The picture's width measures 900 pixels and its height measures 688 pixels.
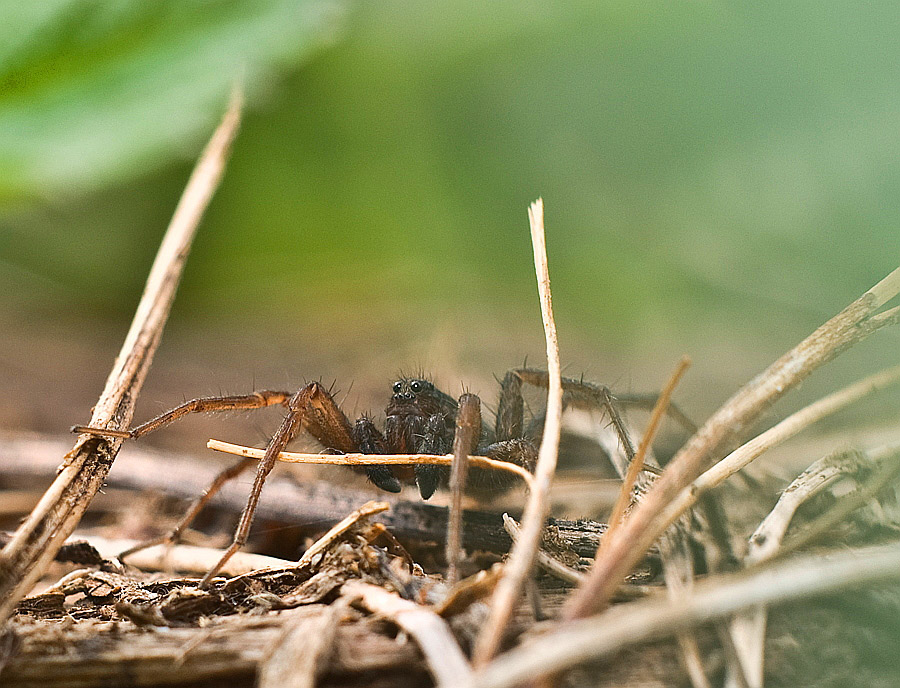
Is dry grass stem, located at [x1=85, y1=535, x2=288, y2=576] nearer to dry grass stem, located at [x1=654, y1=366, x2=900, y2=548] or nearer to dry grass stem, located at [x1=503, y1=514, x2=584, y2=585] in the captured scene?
dry grass stem, located at [x1=503, y1=514, x2=584, y2=585]

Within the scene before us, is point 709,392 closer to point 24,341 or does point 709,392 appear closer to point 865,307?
point 865,307

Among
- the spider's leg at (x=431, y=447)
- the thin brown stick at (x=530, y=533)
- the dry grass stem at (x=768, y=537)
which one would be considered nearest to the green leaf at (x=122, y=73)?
the spider's leg at (x=431, y=447)

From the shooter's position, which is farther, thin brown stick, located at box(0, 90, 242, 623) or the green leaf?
the green leaf

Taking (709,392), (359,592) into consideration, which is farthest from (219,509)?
(709,392)

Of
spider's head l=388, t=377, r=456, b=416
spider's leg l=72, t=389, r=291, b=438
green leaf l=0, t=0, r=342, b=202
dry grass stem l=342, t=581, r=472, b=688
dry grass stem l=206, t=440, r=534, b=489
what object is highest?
green leaf l=0, t=0, r=342, b=202

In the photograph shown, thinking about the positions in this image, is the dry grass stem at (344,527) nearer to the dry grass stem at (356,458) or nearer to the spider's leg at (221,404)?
the dry grass stem at (356,458)

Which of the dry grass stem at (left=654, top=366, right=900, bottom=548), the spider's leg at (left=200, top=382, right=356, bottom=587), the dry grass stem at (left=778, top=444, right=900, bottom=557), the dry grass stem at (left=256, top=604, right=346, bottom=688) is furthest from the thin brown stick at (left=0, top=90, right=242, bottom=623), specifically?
the dry grass stem at (left=778, top=444, right=900, bottom=557)

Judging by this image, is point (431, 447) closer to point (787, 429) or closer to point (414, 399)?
point (414, 399)

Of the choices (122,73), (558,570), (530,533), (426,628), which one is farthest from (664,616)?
(122,73)
